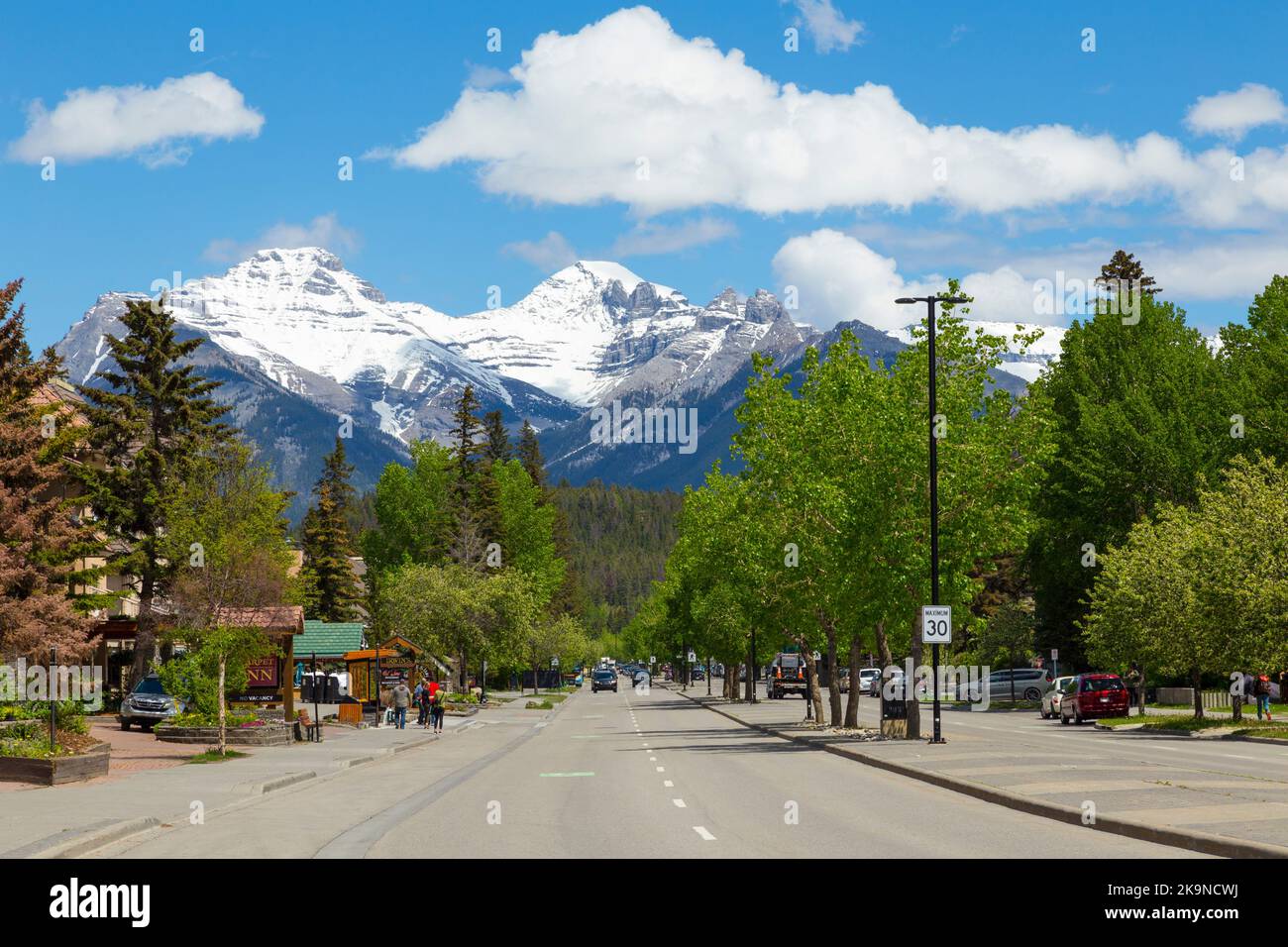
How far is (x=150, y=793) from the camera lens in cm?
2361

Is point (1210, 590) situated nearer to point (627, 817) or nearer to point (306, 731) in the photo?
point (306, 731)

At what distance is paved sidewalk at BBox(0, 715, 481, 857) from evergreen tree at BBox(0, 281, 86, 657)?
4.65 m

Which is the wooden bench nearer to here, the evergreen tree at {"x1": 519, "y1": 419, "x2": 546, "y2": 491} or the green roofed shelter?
the green roofed shelter

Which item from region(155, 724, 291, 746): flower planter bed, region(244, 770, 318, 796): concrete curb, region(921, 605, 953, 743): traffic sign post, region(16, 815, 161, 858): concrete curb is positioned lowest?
region(155, 724, 291, 746): flower planter bed

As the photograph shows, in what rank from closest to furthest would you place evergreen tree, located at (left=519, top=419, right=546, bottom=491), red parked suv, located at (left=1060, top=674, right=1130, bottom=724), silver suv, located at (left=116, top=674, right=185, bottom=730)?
silver suv, located at (left=116, top=674, right=185, bottom=730), red parked suv, located at (left=1060, top=674, right=1130, bottom=724), evergreen tree, located at (left=519, top=419, right=546, bottom=491)

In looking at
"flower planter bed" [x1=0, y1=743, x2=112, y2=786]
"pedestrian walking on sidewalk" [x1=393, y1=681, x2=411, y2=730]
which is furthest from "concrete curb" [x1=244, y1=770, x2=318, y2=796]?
"pedestrian walking on sidewalk" [x1=393, y1=681, x2=411, y2=730]

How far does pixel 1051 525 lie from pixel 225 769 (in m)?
47.6

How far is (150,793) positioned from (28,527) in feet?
52.0

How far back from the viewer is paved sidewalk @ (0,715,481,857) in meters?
16.8

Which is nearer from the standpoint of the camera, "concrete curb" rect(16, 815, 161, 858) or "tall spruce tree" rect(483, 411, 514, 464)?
"concrete curb" rect(16, 815, 161, 858)

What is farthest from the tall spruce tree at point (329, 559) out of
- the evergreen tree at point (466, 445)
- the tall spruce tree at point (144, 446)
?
the tall spruce tree at point (144, 446)

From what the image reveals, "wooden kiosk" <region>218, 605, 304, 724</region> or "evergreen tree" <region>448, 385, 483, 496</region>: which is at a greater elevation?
"evergreen tree" <region>448, 385, 483, 496</region>

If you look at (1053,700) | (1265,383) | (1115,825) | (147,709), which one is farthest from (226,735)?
(1265,383)

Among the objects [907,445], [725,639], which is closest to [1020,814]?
[907,445]
